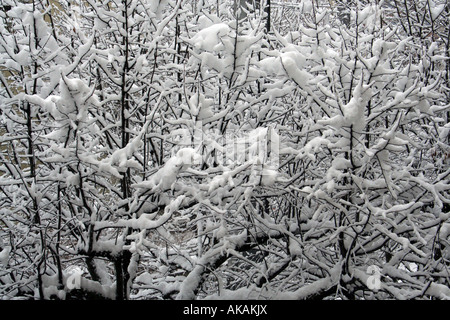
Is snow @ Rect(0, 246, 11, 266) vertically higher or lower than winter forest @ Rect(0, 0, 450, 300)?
lower

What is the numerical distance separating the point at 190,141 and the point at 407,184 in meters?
1.71

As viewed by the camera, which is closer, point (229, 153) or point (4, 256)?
point (229, 153)

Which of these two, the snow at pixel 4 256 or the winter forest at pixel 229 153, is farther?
the snow at pixel 4 256

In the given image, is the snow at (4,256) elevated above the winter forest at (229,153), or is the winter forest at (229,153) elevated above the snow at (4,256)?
the winter forest at (229,153)

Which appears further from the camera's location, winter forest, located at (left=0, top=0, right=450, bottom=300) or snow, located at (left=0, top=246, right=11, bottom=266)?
snow, located at (left=0, top=246, right=11, bottom=266)

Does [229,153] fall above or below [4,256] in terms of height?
above
